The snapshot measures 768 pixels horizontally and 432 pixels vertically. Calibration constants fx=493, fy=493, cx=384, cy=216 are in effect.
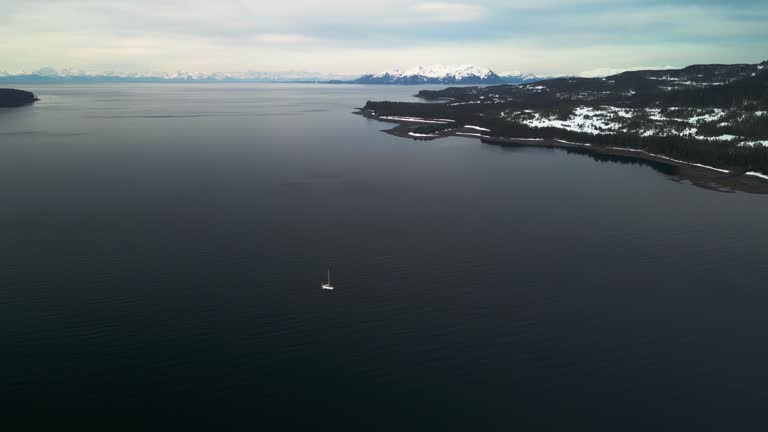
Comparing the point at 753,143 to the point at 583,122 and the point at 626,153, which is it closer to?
the point at 626,153

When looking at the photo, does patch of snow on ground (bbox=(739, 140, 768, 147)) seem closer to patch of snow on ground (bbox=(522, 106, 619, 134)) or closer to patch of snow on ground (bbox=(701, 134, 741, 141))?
patch of snow on ground (bbox=(701, 134, 741, 141))

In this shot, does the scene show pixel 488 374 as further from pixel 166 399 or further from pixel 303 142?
pixel 303 142

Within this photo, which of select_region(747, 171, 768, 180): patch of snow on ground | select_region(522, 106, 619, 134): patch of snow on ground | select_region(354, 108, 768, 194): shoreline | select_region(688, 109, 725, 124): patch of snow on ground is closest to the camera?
select_region(354, 108, 768, 194): shoreline

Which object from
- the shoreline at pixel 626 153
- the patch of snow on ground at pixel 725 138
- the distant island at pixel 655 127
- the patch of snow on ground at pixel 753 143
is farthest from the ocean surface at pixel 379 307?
the patch of snow on ground at pixel 725 138

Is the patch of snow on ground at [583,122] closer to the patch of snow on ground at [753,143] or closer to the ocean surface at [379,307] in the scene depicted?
the patch of snow on ground at [753,143]

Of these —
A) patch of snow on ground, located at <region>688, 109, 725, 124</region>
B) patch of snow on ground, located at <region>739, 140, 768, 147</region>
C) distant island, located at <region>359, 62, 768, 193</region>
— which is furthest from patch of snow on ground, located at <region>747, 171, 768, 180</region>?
patch of snow on ground, located at <region>688, 109, 725, 124</region>

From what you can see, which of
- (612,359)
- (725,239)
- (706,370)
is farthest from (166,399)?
(725,239)
